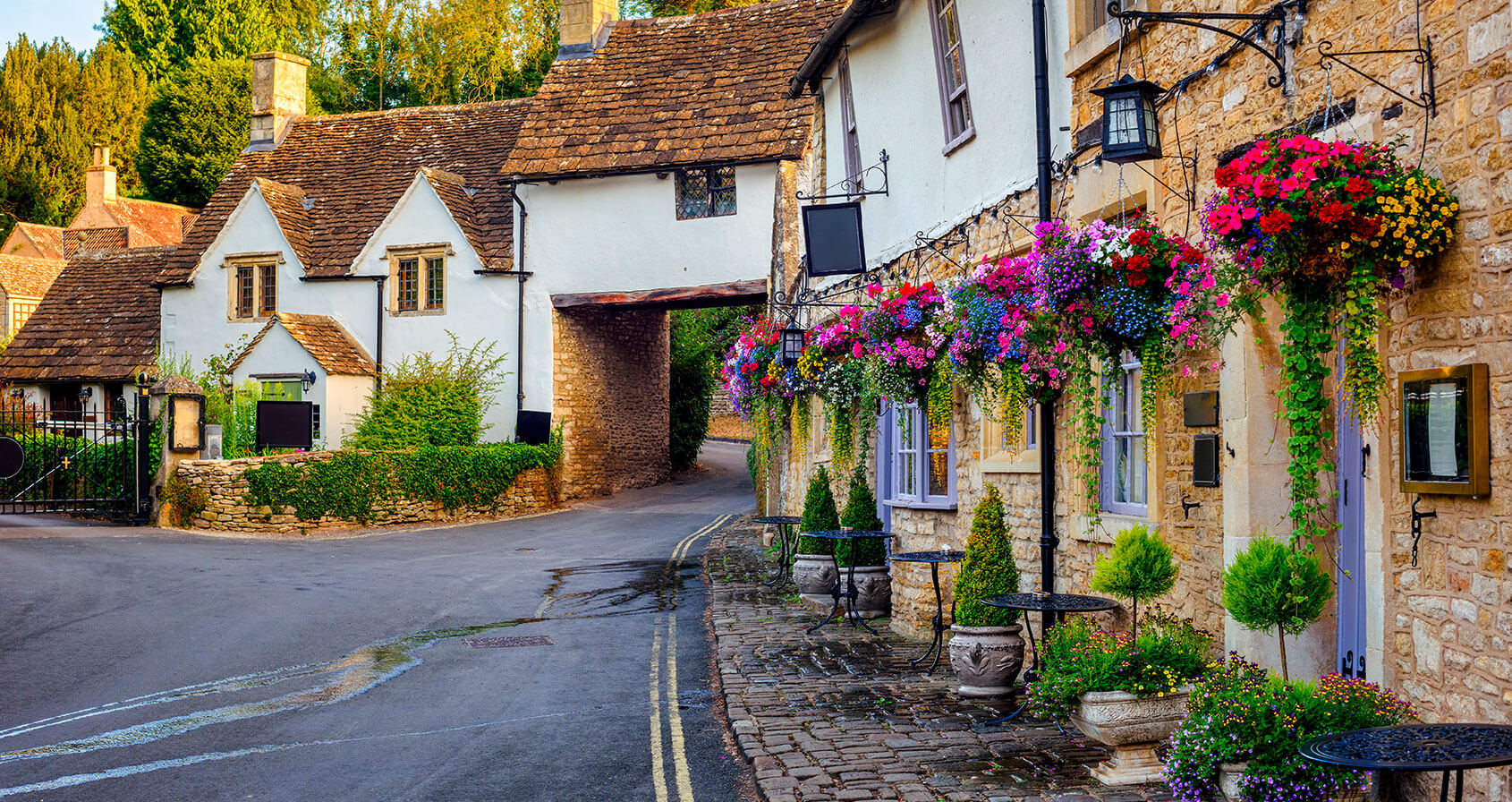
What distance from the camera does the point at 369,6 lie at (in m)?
48.2

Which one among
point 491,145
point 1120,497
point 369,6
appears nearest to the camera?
point 1120,497

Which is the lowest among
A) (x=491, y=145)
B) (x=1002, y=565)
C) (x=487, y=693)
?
(x=487, y=693)

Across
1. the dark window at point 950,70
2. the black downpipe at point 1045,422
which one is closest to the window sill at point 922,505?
the black downpipe at point 1045,422

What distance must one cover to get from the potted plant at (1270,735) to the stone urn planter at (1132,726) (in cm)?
61

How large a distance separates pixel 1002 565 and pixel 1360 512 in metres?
3.26

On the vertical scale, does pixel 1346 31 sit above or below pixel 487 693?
above

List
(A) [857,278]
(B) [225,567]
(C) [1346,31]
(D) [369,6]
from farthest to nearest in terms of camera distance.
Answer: (D) [369,6]
(B) [225,567]
(A) [857,278]
(C) [1346,31]

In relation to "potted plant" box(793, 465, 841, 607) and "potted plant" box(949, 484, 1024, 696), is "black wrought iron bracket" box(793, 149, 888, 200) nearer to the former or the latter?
"potted plant" box(793, 465, 841, 607)

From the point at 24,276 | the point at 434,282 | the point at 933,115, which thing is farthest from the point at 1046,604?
the point at 24,276

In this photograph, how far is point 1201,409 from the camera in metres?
7.46

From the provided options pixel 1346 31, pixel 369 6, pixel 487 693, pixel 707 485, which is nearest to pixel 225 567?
pixel 487 693

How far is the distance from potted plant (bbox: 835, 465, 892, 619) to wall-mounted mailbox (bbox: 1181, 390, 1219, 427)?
6199mm

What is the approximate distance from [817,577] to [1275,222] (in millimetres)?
8966

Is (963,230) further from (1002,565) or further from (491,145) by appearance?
(491,145)
